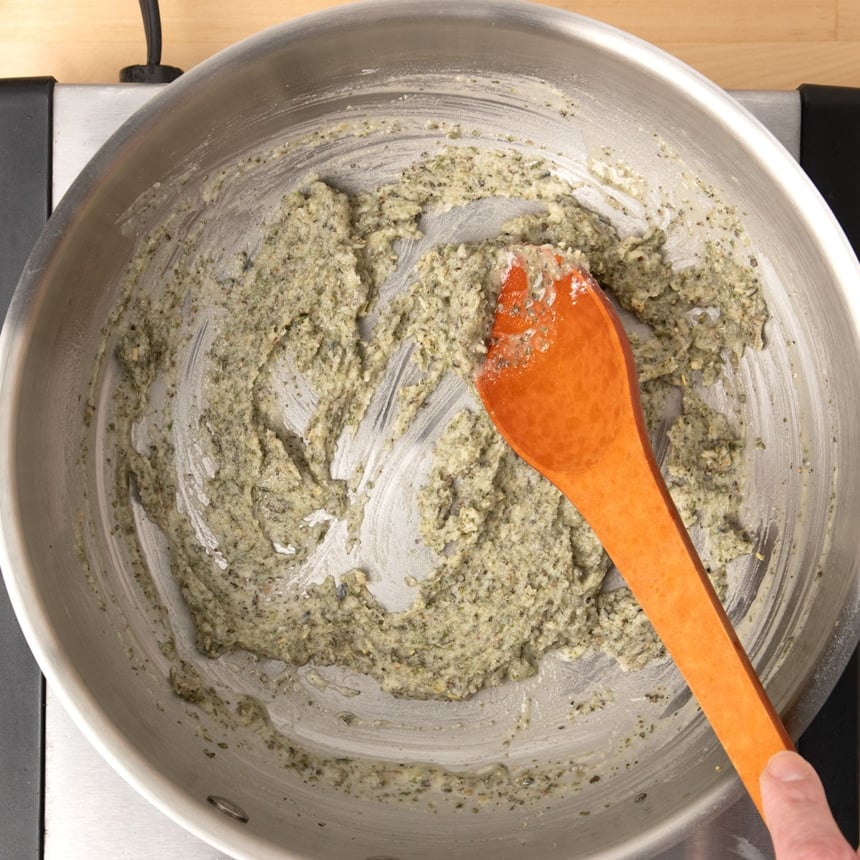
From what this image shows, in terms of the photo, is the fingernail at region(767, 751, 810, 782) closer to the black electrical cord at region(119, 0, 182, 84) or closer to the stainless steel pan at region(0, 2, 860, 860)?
the stainless steel pan at region(0, 2, 860, 860)

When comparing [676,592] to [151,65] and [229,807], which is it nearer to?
[229,807]

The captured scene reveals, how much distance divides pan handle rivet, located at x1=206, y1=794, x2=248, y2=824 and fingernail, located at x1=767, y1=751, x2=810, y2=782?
755mm

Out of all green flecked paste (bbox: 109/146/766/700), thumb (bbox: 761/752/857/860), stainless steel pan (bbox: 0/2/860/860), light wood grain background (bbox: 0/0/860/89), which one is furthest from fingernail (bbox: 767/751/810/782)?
light wood grain background (bbox: 0/0/860/89)

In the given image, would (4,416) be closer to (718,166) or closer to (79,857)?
(79,857)

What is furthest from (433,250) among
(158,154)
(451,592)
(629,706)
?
(629,706)

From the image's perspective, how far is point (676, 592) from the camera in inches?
44.7

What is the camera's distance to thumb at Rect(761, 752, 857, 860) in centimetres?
83

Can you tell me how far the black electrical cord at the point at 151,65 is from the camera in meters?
1.35

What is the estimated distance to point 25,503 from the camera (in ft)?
3.86

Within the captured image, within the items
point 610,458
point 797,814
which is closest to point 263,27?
point 610,458

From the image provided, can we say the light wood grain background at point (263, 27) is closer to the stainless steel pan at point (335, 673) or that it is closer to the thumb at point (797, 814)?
the stainless steel pan at point (335, 673)

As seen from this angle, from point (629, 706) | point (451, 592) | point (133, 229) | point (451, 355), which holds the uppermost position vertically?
point (133, 229)

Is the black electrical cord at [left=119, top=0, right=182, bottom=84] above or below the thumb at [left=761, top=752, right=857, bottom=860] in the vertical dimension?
above

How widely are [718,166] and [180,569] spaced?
1117mm
